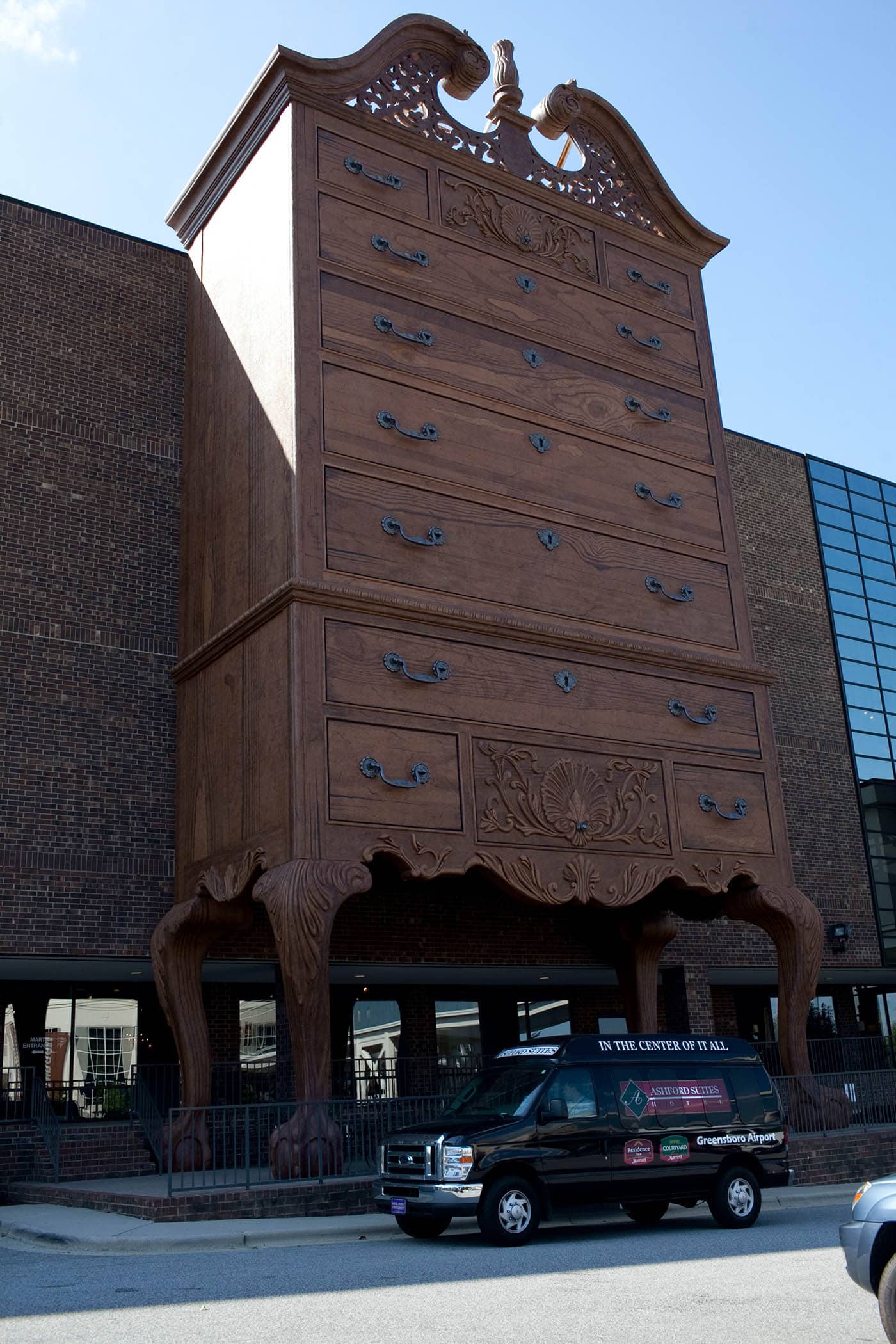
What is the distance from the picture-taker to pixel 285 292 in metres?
14.2

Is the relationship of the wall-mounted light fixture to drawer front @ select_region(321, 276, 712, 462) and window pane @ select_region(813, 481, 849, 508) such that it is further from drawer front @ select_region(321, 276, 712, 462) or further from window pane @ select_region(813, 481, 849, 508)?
drawer front @ select_region(321, 276, 712, 462)

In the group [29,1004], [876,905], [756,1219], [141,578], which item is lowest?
[756,1219]

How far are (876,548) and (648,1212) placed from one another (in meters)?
18.3

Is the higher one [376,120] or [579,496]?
[376,120]

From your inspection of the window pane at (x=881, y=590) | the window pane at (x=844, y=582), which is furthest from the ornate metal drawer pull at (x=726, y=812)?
the window pane at (x=881, y=590)

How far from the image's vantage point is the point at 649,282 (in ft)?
57.4

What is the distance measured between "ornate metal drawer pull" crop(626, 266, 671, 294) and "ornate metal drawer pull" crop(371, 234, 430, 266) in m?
3.43

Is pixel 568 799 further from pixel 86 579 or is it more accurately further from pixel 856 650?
pixel 856 650

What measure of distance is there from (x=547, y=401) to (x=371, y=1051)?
10289mm

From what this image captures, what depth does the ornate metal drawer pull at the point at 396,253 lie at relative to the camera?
14797 millimetres

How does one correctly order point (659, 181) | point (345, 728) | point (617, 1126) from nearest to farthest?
1. point (617, 1126)
2. point (345, 728)
3. point (659, 181)

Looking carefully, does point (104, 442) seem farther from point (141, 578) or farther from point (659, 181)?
point (659, 181)

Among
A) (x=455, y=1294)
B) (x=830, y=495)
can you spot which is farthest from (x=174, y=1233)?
(x=830, y=495)

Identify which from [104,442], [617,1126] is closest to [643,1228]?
[617,1126]
